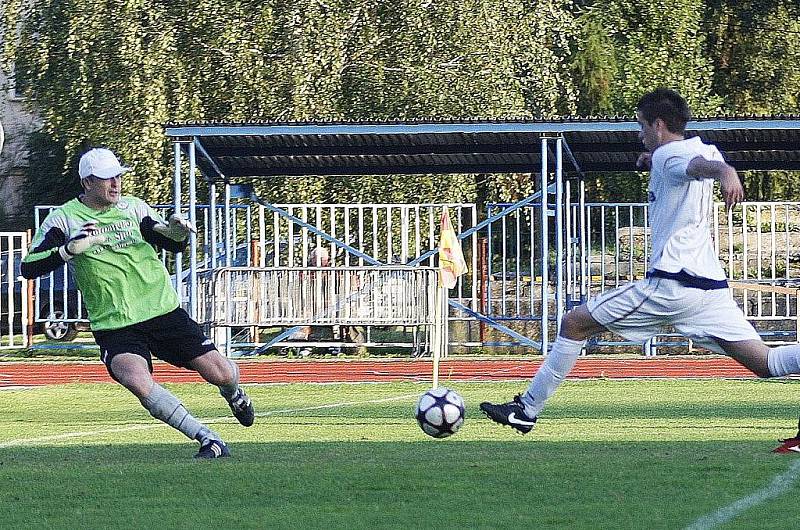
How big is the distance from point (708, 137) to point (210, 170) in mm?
7997

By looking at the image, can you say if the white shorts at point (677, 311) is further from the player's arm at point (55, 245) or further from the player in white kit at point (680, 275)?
the player's arm at point (55, 245)

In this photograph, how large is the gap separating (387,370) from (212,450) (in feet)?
39.9

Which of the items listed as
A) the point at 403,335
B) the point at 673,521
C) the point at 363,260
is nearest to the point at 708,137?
the point at 363,260

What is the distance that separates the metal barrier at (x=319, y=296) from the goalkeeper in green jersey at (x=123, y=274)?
13652 millimetres

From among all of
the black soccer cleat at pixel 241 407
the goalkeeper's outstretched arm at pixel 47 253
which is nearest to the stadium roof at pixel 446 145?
the black soccer cleat at pixel 241 407

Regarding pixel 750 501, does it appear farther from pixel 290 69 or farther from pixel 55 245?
pixel 290 69

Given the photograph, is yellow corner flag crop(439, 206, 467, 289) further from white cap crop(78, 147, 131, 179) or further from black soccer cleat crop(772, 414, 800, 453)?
black soccer cleat crop(772, 414, 800, 453)

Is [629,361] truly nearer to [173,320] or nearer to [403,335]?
[403,335]

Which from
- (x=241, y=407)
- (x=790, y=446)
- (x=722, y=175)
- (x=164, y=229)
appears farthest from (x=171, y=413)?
(x=790, y=446)

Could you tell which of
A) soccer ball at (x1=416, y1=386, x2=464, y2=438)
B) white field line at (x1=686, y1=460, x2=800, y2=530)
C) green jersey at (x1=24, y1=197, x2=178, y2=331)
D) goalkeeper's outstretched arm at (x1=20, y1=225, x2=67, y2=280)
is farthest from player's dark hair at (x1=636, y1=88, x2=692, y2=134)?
goalkeeper's outstretched arm at (x1=20, y1=225, x2=67, y2=280)

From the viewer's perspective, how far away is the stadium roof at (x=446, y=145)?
893 inches

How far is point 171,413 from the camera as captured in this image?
9.70 meters

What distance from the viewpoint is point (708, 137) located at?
23438 millimetres

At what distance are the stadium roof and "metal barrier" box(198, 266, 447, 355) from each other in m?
1.89
